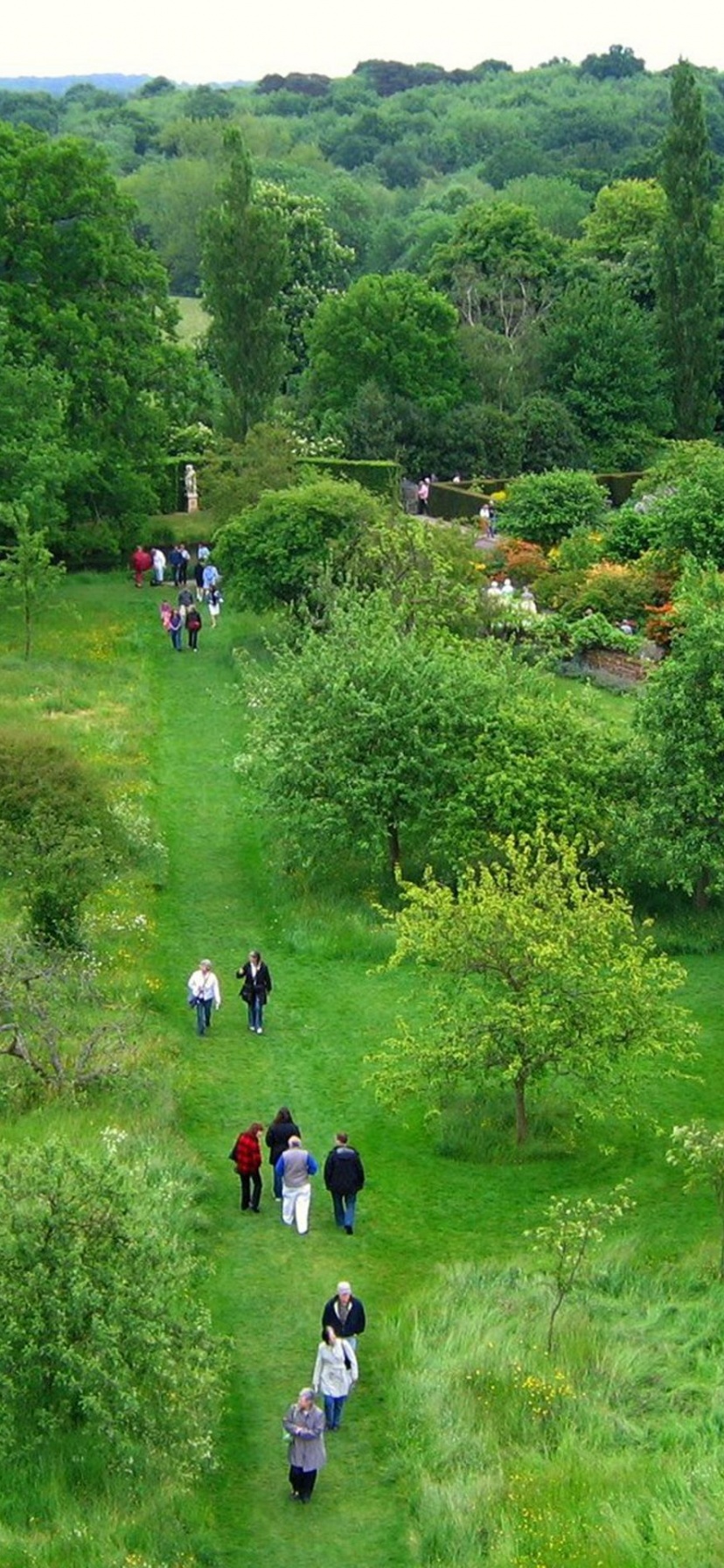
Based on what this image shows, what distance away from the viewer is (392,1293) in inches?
611

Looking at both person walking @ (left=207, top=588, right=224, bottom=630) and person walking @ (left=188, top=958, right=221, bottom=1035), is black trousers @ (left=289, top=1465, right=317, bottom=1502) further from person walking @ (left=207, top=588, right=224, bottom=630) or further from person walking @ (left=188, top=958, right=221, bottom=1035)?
person walking @ (left=207, top=588, right=224, bottom=630)

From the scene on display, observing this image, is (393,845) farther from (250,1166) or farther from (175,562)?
(175,562)

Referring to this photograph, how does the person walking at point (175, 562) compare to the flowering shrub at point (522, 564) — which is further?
the person walking at point (175, 562)

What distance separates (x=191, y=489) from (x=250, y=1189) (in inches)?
1300

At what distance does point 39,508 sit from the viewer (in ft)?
121

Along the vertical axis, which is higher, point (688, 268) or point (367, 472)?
point (688, 268)

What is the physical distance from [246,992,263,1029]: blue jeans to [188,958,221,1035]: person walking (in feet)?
1.22

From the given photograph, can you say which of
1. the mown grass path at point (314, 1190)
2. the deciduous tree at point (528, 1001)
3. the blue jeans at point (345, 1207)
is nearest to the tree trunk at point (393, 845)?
the mown grass path at point (314, 1190)

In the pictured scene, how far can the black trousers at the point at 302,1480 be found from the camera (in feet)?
41.6

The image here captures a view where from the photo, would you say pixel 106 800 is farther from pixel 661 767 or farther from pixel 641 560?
pixel 641 560

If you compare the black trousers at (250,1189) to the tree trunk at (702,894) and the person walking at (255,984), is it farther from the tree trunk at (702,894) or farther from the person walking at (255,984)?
the tree trunk at (702,894)

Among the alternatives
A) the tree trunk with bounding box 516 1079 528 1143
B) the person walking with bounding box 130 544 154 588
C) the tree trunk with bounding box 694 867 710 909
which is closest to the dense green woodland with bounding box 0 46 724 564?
the person walking with bounding box 130 544 154 588

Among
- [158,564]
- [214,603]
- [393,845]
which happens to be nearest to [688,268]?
[158,564]

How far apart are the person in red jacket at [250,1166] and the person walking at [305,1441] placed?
146 inches
